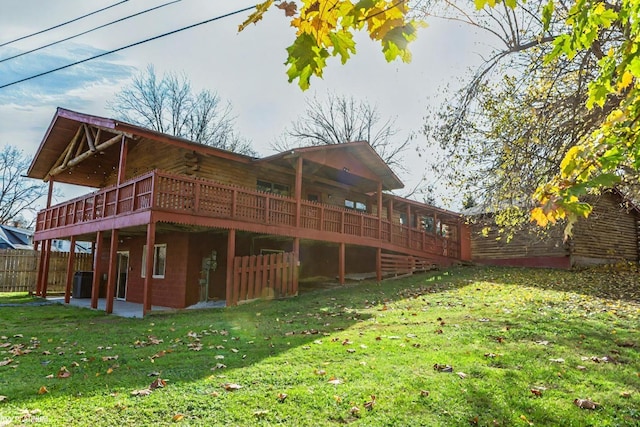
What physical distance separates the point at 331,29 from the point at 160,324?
8803 mm

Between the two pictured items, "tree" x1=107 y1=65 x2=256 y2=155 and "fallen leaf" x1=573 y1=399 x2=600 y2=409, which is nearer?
"fallen leaf" x1=573 y1=399 x2=600 y2=409

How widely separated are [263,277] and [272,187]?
548 cm

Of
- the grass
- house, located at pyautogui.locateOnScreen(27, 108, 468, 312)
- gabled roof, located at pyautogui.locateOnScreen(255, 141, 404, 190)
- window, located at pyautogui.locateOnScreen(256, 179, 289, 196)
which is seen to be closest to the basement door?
house, located at pyautogui.locateOnScreen(27, 108, 468, 312)

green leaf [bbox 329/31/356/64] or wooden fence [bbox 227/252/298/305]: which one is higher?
green leaf [bbox 329/31/356/64]

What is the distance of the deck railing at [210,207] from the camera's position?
38.1 ft

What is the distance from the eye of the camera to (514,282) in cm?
1596

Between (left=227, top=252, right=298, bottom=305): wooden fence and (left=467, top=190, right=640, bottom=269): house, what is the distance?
10.8 m

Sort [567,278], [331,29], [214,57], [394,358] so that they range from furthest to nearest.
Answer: [567,278]
[214,57]
[394,358]
[331,29]

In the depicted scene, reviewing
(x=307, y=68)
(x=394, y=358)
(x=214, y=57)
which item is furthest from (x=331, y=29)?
(x=214, y=57)

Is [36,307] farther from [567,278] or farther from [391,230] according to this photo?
[567,278]

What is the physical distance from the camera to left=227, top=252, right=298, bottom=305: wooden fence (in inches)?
491

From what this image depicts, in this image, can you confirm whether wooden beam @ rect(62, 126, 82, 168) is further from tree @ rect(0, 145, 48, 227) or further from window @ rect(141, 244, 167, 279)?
tree @ rect(0, 145, 48, 227)

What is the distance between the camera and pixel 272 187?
1762 cm

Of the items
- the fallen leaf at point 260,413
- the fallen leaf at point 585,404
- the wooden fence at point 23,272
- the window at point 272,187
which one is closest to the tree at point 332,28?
the fallen leaf at point 260,413
